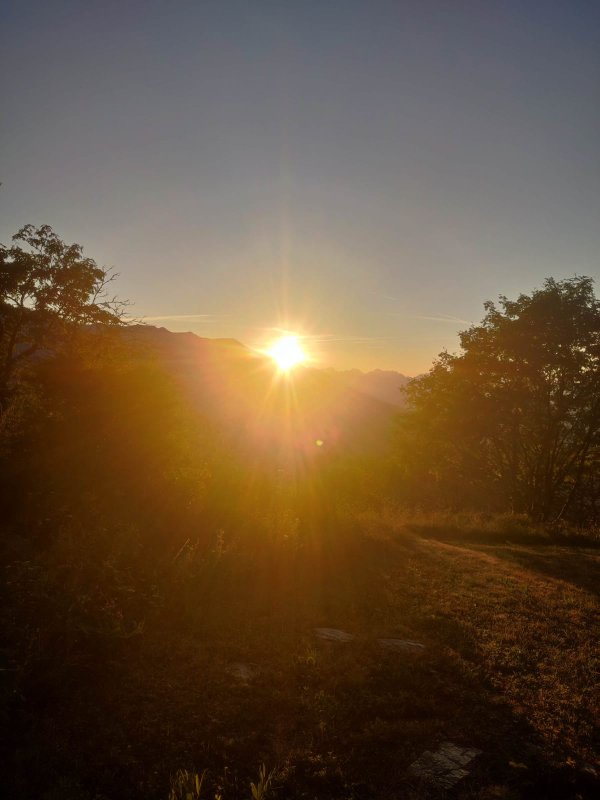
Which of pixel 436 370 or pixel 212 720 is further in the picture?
pixel 436 370

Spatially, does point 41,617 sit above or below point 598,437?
below

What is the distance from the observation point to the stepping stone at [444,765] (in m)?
3.90

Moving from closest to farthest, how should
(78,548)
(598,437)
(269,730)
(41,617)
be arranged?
(269,730) < (41,617) < (78,548) < (598,437)

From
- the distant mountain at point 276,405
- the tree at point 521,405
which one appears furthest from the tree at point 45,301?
the tree at point 521,405

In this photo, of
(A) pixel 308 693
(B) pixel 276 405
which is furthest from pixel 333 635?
(B) pixel 276 405

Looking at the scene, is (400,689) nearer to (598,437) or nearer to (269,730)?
(269,730)

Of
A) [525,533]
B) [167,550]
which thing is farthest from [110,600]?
[525,533]

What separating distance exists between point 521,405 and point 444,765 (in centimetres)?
1947

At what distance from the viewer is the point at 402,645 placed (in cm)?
651

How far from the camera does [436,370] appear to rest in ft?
78.3

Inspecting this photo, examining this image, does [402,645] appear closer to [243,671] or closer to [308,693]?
[308,693]

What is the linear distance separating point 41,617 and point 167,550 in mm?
3150

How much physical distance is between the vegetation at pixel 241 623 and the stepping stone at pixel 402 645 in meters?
0.16

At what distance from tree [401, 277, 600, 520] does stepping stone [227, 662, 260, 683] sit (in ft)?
60.3
